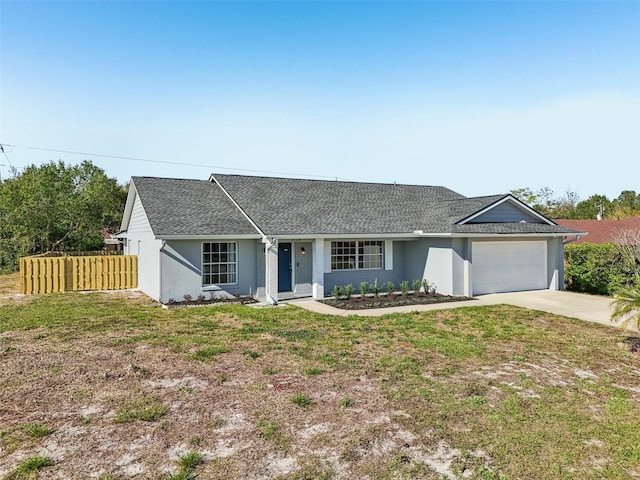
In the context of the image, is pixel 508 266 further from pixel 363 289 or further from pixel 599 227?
pixel 599 227

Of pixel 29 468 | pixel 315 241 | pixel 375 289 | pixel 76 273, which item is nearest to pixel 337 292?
pixel 375 289

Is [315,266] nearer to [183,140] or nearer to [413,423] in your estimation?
[413,423]

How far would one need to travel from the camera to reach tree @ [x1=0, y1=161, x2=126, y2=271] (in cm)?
2730

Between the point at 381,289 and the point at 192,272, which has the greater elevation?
the point at 192,272

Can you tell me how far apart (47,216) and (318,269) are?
866 inches

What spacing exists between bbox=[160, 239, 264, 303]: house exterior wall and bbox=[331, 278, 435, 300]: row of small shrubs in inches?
128

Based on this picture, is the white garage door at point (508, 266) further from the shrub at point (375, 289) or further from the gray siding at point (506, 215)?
the shrub at point (375, 289)

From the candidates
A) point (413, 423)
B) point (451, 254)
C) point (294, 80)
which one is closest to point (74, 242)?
point (294, 80)

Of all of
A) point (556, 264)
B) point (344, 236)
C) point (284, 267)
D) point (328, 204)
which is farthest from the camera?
point (328, 204)

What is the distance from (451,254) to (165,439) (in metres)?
13.5

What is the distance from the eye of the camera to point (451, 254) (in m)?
16.3

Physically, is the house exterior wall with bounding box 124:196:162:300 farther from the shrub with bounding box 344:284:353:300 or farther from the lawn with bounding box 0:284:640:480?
the shrub with bounding box 344:284:353:300

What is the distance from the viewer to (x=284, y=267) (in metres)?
16.4

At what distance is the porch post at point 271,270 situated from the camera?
578 inches
